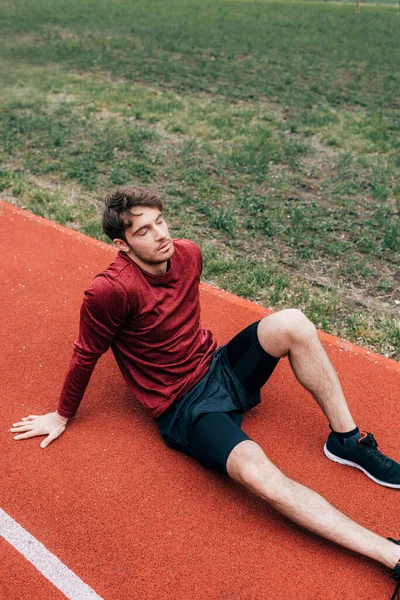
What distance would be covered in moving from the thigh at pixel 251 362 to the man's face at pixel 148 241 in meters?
0.68

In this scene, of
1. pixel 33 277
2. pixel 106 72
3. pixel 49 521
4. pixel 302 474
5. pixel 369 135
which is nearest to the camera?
Result: pixel 49 521

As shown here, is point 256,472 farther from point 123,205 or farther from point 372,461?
point 123,205

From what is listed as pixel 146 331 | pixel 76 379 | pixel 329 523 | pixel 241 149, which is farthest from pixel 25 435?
pixel 241 149

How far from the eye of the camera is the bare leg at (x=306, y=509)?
3035 mm

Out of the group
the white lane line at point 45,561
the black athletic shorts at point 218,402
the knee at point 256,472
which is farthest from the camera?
the black athletic shorts at point 218,402

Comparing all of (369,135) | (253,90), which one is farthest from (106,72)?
(369,135)

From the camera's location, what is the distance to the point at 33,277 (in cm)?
579

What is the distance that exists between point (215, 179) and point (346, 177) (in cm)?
173

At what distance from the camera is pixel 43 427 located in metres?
3.91

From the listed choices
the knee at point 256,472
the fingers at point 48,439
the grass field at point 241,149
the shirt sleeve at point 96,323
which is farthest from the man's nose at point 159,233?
the grass field at point 241,149

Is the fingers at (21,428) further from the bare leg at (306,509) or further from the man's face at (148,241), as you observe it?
the bare leg at (306,509)

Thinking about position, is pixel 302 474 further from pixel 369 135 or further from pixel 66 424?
pixel 369 135

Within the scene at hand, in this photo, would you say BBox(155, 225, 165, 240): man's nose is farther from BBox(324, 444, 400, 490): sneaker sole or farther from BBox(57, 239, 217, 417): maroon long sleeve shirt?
BBox(324, 444, 400, 490): sneaker sole

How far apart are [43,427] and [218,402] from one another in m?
1.14
